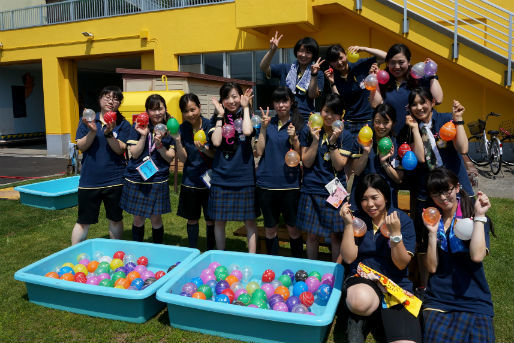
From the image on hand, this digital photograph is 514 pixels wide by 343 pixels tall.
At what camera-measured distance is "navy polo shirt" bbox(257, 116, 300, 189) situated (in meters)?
3.59

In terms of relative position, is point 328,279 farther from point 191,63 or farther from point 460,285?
point 191,63

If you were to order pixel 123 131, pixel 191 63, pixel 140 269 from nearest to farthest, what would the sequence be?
pixel 140 269
pixel 123 131
pixel 191 63

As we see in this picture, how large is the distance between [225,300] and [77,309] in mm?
1189

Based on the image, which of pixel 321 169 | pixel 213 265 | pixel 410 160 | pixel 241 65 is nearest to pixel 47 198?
pixel 213 265

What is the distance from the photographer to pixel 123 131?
407cm

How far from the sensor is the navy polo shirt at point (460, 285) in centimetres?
253

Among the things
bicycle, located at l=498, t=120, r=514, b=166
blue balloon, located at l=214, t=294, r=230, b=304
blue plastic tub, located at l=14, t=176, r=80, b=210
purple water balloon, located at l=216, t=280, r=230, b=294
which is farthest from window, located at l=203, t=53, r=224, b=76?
blue balloon, located at l=214, t=294, r=230, b=304

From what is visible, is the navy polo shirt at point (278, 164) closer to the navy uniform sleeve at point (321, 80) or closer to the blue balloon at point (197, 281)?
the navy uniform sleeve at point (321, 80)

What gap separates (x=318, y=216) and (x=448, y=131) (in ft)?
4.00

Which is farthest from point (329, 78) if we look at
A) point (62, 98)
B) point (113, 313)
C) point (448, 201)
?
point (62, 98)

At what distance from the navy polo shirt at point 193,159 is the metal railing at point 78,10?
8.78 metres

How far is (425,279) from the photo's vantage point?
319 cm

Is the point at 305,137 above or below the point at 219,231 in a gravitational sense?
above

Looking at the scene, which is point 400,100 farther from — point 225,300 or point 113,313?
point 113,313
